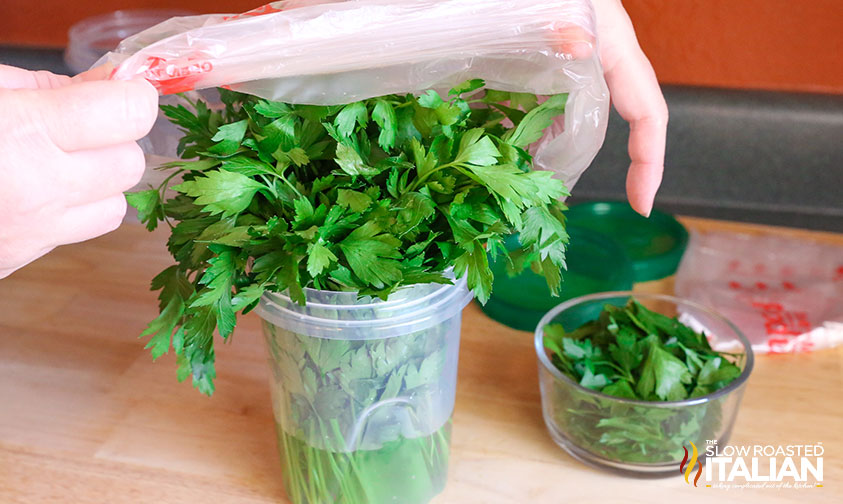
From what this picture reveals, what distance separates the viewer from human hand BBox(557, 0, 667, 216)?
2.14 ft

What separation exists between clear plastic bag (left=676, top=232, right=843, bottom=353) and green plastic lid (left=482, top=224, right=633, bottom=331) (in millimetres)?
89

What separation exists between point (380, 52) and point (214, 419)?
412 millimetres

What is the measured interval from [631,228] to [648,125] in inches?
18.0

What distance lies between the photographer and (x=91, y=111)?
1.49 feet

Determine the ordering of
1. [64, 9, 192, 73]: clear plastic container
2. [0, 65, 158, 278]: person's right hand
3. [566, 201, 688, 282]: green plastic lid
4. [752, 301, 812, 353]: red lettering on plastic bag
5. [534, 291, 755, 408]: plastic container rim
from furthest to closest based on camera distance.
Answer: [64, 9, 192, 73]: clear plastic container → [566, 201, 688, 282]: green plastic lid → [752, 301, 812, 353]: red lettering on plastic bag → [534, 291, 755, 408]: plastic container rim → [0, 65, 158, 278]: person's right hand

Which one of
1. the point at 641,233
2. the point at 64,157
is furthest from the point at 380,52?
the point at 641,233

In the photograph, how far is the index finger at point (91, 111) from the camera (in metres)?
0.45

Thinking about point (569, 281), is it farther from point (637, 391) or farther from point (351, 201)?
point (351, 201)

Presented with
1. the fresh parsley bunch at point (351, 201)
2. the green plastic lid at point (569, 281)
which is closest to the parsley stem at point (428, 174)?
the fresh parsley bunch at point (351, 201)

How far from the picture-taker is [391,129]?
53cm

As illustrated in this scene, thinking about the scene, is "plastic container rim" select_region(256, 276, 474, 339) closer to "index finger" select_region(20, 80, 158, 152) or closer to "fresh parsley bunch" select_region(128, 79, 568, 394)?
"fresh parsley bunch" select_region(128, 79, 568, 394)

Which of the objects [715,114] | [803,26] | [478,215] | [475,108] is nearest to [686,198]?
[715,114]

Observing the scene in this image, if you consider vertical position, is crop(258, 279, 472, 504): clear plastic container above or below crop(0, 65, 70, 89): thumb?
below

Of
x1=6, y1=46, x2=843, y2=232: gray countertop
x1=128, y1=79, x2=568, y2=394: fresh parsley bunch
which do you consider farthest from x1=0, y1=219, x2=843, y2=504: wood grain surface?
x1=6, y1=46, x2=843, y2=232: gray countertop
